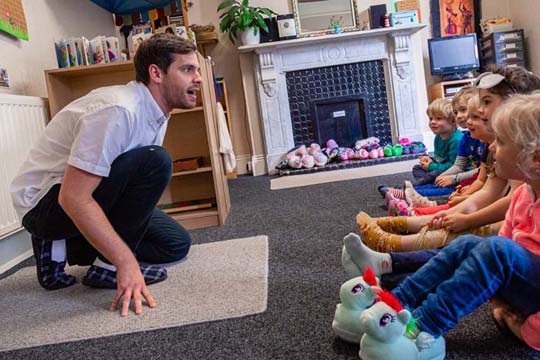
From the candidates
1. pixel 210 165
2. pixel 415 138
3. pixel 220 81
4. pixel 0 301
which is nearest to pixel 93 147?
pixel 0 301

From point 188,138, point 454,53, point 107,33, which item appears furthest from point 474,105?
→ point 454,53

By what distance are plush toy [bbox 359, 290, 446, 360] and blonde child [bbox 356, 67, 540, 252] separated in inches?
18.5

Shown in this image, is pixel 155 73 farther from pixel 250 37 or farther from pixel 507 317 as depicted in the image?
pixel 250 37

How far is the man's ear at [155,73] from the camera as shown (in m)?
1.43

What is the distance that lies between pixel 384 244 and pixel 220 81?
10.5 feet

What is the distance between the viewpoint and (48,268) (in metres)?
1.53

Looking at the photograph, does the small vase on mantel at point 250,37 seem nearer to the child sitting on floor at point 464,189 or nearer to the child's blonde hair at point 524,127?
the child sitting on floor at point 464,189

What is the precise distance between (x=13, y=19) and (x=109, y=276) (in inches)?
58.6

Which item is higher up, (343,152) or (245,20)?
(245,20)

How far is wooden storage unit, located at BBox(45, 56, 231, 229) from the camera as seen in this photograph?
227cm

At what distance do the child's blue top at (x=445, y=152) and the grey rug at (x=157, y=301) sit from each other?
1111mm

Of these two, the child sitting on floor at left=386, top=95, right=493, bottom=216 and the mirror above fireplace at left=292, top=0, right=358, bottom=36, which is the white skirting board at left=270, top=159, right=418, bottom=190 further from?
the mirror above fireplace at left=292, top=0, right=358, bottom=36

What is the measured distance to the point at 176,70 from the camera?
1.44 meters

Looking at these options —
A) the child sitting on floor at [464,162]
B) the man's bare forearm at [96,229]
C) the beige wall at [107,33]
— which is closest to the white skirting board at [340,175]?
the beige wall at [107,33]
